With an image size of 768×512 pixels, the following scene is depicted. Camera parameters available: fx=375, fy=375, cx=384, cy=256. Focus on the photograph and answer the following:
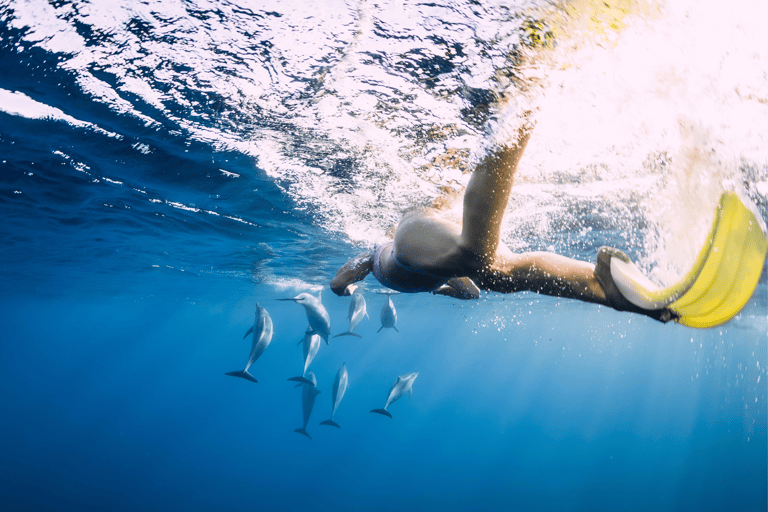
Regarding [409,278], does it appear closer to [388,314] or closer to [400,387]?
[388,314]

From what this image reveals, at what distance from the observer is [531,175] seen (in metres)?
7.79

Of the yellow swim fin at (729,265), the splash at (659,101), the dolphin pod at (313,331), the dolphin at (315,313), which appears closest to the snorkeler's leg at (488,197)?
the yellow swim fin at (729,265)

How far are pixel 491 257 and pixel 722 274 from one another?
159 cm

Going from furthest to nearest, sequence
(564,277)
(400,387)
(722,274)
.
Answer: (400,387)
(564,277)
(722,274)

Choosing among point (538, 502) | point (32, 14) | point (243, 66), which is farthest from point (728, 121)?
point (538, 502)

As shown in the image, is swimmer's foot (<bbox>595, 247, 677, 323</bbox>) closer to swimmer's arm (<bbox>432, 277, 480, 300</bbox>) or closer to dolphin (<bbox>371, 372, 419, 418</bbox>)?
swimmer's arm (<bbox>432, 277, 480, 300</bbox>)

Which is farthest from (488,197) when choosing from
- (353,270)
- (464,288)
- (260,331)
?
(260,331)

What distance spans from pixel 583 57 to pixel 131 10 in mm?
5116

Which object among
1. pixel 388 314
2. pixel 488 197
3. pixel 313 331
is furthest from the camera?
pixel 388 314

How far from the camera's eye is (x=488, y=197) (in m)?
2.96

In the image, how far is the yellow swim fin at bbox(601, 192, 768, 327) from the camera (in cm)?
259

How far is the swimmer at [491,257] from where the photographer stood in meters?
3.00

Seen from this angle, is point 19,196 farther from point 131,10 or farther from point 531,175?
point 531,175

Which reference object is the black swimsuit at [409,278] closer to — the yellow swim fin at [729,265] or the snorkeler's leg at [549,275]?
the snorkeler's leg at [549,275]
